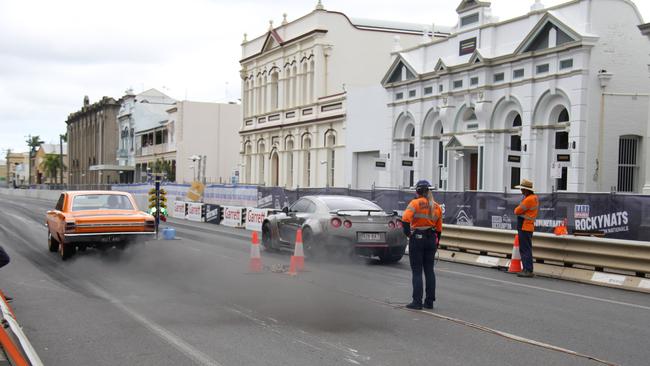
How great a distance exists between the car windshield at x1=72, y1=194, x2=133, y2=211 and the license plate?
5.03 metres

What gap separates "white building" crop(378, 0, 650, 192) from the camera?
78.2 ft

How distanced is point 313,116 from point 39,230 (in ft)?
66.8

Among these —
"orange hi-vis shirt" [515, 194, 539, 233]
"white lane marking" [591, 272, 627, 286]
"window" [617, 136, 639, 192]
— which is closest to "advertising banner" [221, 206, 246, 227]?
"window" [617, 136, 639, 192]

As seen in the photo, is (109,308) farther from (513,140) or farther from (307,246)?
(513,140)

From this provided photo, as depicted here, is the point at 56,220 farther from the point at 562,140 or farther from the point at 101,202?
the point at 562,140

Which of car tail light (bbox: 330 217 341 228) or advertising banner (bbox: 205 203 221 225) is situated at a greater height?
car tail light (bbox: 330 217 341 228)

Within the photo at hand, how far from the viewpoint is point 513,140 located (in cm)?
2742

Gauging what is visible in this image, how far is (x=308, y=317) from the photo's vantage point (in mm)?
8852

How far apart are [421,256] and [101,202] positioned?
8.74 meters

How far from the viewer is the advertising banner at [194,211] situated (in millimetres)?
34906

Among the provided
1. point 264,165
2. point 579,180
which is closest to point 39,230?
point 579,180

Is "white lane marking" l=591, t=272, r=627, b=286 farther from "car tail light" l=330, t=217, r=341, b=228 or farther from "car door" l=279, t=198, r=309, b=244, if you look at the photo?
"car door" l=279, t=198, r=309, b=244

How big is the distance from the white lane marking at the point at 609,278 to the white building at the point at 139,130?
2451 inches

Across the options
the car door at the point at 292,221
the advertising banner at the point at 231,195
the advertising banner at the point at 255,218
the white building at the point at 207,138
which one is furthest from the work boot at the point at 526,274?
the white building at the point at 207,138
